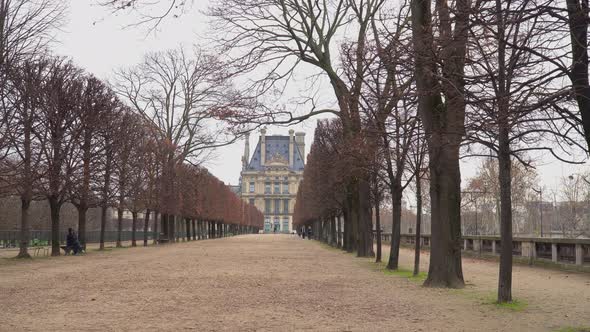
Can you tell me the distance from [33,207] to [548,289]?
59.2 meters

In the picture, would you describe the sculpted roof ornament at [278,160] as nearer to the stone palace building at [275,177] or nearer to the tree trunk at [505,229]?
the stone palace building at [275,177]

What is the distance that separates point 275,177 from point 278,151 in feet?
26.6

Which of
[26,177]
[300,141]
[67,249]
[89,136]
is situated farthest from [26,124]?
[300,141]

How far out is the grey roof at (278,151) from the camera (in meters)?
172

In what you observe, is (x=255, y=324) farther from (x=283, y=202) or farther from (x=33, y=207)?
(x=283, y=202)

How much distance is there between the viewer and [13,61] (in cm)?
2380

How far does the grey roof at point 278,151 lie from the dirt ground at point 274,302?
499 ft

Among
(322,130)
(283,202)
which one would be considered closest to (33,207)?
(322,130)

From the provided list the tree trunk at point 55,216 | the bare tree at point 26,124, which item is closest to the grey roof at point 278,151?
the tree trunk at point 55,216

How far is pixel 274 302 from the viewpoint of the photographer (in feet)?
40.9

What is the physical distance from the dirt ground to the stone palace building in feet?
487

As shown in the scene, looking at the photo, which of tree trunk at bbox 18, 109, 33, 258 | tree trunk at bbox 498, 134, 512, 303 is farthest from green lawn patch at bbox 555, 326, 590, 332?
tree trunk at bbox 18, 109, 33, 258

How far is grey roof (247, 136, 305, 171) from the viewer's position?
564 feet

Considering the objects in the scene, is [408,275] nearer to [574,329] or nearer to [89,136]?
[574,329]
